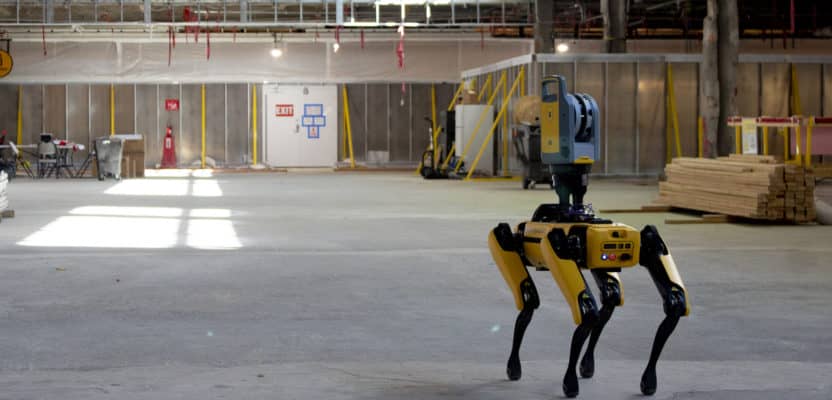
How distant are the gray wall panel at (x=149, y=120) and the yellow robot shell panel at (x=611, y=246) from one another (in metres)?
33.5

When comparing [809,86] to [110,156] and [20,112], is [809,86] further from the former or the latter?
[20,112]

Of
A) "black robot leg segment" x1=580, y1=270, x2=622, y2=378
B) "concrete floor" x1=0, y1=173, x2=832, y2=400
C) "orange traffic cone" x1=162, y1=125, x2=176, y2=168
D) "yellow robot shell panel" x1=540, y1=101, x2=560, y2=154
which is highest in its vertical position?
"orange traffic cone" x1=162, y1=125, x2=176, y2=168

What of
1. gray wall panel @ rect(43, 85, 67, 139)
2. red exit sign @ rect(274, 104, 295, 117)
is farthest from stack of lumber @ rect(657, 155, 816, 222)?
gray wall panel @ rect(43, 85, 67, 139)

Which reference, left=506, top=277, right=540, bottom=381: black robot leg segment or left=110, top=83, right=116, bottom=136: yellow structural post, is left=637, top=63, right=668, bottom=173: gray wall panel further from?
left=506, top=277, right=540, bottom=381: black robot leg segment

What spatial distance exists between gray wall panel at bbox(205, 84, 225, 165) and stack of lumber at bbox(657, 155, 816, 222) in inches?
899

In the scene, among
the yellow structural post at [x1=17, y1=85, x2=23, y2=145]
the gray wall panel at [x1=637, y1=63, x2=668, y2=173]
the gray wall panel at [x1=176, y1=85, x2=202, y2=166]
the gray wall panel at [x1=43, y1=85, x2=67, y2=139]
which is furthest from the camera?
the gray wall panel at [x1=176, y1=85, x2=202, y2=166]

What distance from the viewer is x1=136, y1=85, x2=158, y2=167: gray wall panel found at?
3778cm

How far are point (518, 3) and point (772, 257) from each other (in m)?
21.9

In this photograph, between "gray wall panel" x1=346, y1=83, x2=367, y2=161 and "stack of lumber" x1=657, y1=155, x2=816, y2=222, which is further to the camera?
"gray wall panel" x1=346, y1=83, x2=367, y2=161

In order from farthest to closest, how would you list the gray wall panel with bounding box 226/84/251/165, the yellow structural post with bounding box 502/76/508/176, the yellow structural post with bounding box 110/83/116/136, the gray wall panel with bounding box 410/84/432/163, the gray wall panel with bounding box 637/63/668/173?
A: the gray wall panel with bounding box 410/84/432/163 < the gray wall panel with bounding box 226/84/251/165 < the yellow structural post with bounding box 110/83/116/136 < the yellow structural post with bounding box 502/76/508/176 < the gray wall panel with bounding box 637/63/668/173

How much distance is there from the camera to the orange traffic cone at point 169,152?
37406mm

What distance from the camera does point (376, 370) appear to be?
636 centimetres

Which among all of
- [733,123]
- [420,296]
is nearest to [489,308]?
[420,296]

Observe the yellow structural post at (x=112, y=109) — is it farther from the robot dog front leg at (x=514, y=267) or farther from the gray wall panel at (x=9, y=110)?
the robot dog front leg at (x=514, y=267)
